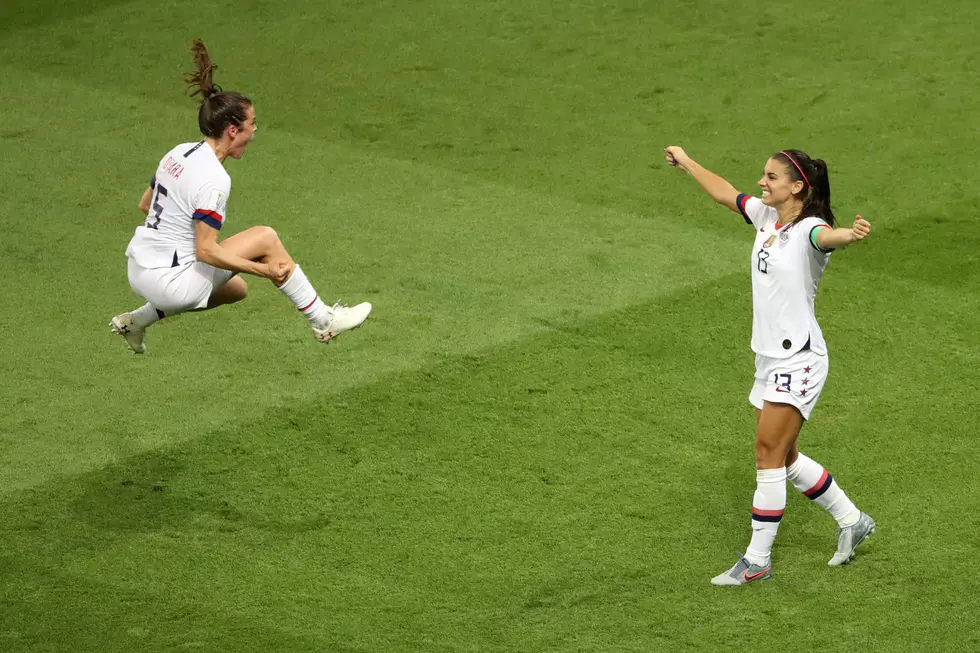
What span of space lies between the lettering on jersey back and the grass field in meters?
1.71

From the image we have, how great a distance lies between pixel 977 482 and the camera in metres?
7.20

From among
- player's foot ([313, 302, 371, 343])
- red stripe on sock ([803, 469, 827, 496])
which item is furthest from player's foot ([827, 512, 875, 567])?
player's foot ([313, 302, 371, 343])

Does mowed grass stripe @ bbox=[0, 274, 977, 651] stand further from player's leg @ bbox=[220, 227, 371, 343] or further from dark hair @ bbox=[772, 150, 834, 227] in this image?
dark hair @ bbox=[772, 150, 834, 227]

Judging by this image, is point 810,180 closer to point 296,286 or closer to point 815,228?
point 815,228

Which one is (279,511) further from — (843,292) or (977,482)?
(843,292)

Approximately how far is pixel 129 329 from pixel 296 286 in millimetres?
1128

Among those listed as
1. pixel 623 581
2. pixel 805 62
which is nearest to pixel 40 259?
pixel 623 581

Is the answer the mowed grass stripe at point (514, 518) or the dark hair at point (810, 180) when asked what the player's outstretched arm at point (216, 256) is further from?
the dark hair at point (810, 180)

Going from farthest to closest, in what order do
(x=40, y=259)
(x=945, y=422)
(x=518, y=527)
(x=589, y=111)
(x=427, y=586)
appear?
(x=589, y=111) < (x=40, y=259) < (x=945, y=422) < (x=518, y=527) < (x=427, y=586)

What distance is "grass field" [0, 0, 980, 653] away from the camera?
21.1ft

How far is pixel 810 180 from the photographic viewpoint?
244 inches

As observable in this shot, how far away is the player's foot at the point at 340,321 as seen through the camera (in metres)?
7.06

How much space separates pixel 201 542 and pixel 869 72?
8.66 meters

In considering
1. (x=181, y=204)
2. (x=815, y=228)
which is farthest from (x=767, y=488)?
(x=181, y=204)
